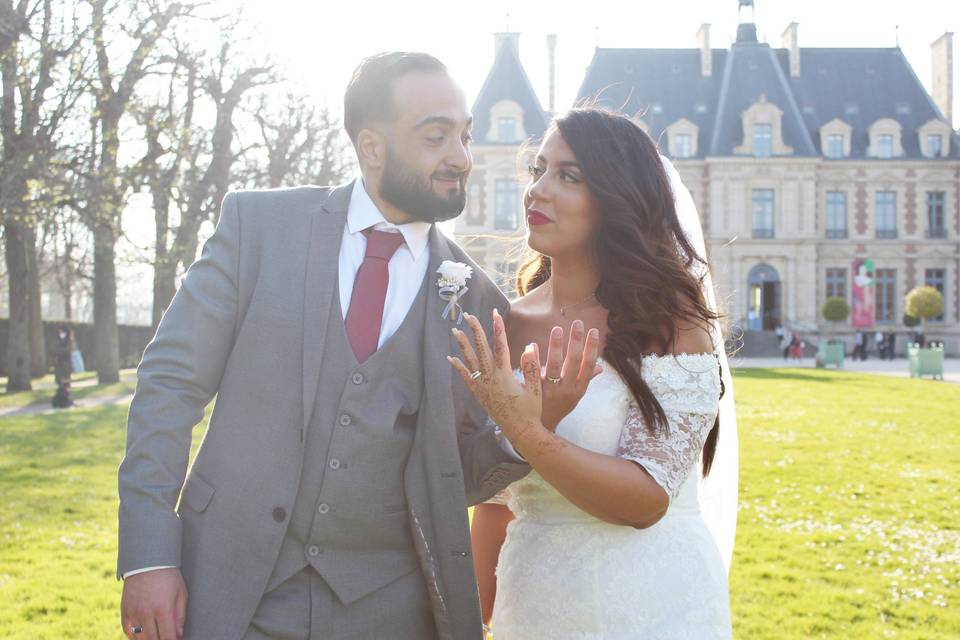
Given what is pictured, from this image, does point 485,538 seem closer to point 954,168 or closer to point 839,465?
point 839,465

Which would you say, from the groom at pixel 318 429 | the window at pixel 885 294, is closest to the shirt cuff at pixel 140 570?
the groom at pixel 318 429

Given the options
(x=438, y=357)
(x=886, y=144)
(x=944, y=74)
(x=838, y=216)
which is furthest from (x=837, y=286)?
(x=438, y=357)

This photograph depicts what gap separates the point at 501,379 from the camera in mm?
2338

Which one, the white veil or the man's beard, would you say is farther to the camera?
the white veil

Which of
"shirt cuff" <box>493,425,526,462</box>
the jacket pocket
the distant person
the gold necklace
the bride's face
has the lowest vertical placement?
the distant person

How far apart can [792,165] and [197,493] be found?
155ft

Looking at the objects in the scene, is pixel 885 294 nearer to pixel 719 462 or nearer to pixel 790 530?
pixel 790 530

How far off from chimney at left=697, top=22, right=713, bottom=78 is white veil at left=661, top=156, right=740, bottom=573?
47.8 meters

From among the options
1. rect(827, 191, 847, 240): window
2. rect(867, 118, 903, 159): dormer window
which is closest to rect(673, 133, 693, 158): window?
rect(827, 191, 847, 240): window

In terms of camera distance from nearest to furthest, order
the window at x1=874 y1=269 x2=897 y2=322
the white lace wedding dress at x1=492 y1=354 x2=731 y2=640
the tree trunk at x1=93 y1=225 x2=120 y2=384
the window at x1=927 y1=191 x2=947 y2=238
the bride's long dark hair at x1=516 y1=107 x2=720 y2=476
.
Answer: the white lace wedding dress at x1=492 y1=354 x2=731 y2=640 < the bride's long dark hair at x1=516 y1=107 x2=720 y2=476 < the tree trunk at x1=93 y1=225 x2=120 y2=384 < the window at x1=874 y1=269 x2=897 y2=322 < the window at x1=927 y1=191 x2=947 y2=238

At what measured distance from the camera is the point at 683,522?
2973mm

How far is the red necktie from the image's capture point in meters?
2.71

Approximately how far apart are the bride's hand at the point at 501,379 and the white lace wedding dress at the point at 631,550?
1.59 feet

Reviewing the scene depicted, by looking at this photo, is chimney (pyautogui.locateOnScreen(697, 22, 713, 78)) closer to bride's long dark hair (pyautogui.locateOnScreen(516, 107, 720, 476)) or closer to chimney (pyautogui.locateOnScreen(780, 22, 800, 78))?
chimney (pyautogui.locateOnScreen(780, 22, 800, 78))
